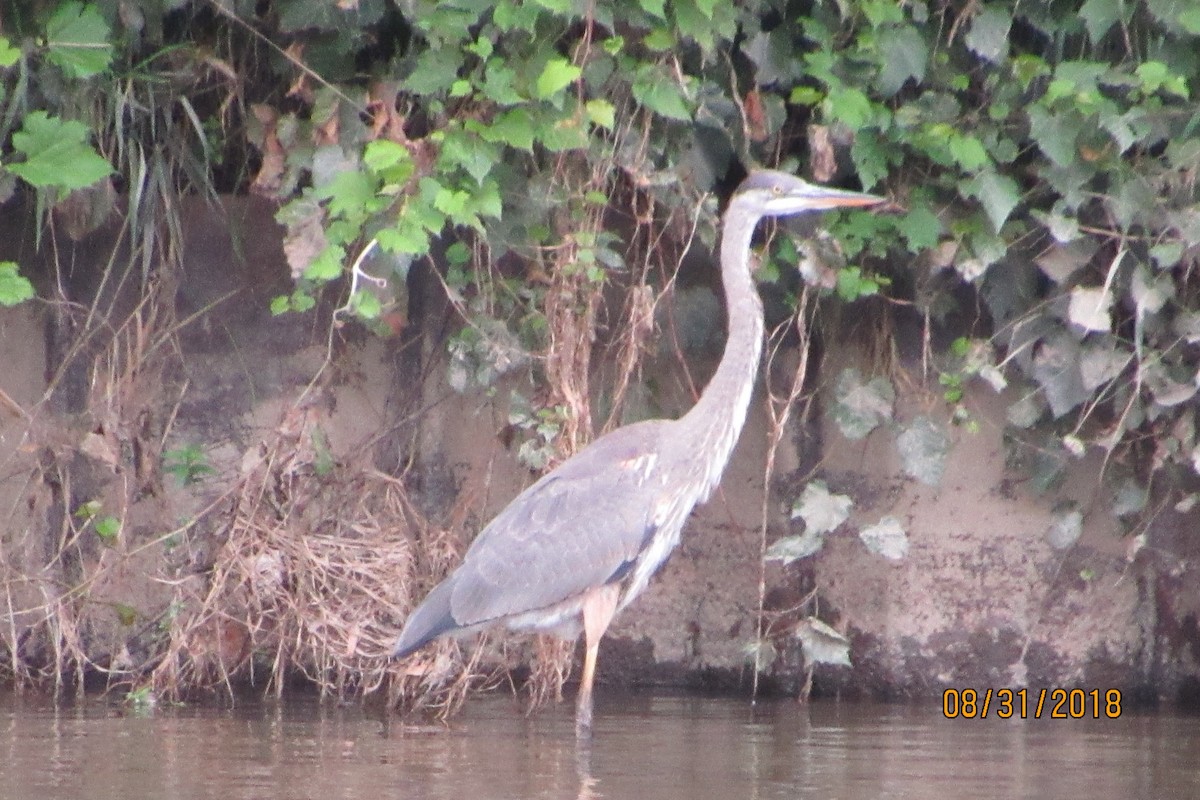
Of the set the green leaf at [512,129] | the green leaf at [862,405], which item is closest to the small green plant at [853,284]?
the green leaf at [862,405]

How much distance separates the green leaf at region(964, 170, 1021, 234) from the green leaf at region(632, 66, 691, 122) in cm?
89

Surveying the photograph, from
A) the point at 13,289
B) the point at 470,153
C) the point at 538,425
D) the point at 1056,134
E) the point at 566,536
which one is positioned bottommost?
the point at 566,536

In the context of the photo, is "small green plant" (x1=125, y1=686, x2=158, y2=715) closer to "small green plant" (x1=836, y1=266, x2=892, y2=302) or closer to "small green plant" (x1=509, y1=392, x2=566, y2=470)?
"small green plant" (x1=509, y1=392, x2=566, y2=470)

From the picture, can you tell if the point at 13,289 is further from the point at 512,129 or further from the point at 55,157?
the point at 512,129

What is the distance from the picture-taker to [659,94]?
5121mm

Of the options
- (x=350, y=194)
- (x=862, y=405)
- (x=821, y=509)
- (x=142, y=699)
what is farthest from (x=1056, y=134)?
(x=142, y=699)

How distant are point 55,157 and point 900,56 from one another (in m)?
2.48

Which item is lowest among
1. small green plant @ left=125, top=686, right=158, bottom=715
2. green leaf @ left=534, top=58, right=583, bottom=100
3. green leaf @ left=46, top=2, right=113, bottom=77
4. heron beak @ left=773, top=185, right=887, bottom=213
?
small green plant @ left=125, top=686, right=158, bottom=715

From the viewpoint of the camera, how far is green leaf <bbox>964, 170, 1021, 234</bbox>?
5.16 meters

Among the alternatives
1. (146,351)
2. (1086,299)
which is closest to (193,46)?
(146,351)

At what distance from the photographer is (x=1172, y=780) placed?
4.13m

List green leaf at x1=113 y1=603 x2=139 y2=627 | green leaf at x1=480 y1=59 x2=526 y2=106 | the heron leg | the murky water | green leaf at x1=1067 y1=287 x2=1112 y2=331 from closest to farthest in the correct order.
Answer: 1. the murky water
2. green leaf at x1=480 y1=59 x2=526 y2=106
3. the heron leg
4. green leaf at x1=1067 y1=287 x2=1112 y2=331
5. green leaf at x1=113 y1=603 x2=139 y2=627

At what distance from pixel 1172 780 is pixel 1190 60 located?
227 centimetres
